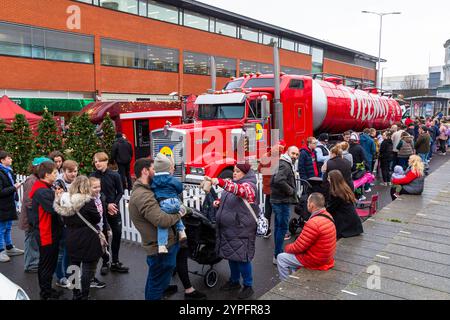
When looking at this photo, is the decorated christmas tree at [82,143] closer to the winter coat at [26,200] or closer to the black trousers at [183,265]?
the winter coat at [26,200]

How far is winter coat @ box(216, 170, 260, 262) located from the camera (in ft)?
16.3

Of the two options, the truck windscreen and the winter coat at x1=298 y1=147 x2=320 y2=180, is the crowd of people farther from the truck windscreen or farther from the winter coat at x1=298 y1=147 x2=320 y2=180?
the truck windscreen

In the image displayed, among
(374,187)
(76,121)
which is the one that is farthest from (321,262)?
(76,121)

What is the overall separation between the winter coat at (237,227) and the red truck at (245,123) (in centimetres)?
426

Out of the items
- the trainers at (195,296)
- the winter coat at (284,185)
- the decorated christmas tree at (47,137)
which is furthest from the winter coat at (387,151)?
the decorated christmas tree at (47,137)

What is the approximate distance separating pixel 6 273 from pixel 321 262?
4819 millimetres

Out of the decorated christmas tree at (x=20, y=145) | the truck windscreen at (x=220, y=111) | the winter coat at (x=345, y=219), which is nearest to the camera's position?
the winter coat at (x=345, y=219)

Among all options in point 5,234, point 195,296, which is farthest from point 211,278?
point 5,234

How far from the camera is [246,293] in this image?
5102mm

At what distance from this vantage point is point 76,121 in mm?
12383

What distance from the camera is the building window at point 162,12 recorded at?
3036 cm

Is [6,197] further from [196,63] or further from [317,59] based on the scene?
[317,59]

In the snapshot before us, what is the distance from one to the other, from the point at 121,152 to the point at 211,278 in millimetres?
7244

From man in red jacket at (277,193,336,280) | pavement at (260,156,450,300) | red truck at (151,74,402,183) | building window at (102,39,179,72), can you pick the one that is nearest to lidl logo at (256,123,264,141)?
red truck at (151,74,402,183)
